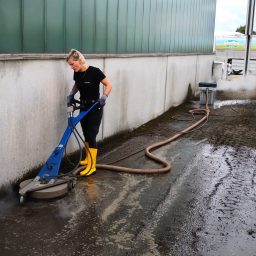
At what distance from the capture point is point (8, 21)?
5.32m

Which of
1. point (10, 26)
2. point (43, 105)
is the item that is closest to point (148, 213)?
point (43, 105)

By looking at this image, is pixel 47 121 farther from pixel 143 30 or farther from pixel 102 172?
pixel 143 30

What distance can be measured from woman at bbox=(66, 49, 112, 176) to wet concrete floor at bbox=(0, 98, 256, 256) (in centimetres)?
40

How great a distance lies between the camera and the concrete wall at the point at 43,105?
528 cm

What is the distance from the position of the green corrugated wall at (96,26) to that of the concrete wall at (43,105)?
1.01 feet

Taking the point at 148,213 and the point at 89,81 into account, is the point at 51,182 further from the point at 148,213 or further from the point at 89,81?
the point at 89,81

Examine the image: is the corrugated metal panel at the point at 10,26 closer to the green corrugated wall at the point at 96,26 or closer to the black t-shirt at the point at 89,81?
the green corrugated wall at the point at 96,26

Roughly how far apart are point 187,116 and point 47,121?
662cm

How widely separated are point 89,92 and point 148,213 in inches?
82.1

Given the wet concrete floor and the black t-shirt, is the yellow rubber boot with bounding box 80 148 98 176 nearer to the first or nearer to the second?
the wet concrete floor

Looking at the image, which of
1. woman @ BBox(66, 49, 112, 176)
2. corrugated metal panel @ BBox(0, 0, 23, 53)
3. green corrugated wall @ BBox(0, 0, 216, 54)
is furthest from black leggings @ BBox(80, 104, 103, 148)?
corrugated metal panel @ BBox(0, 0, 23, 53)

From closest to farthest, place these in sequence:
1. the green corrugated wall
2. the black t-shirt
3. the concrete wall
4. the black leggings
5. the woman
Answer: the concrete wall, the green corrugated wall, the woman, the black t-shirt, the black leggings

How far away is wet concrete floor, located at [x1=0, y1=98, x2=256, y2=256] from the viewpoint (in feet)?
13.5

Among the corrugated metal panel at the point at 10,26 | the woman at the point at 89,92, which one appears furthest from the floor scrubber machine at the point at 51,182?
the corrugated metal panel at the point at 10,26
